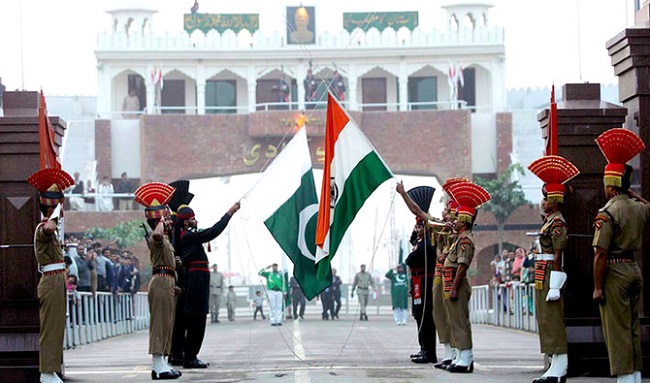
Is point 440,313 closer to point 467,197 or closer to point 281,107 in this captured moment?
point 467,197

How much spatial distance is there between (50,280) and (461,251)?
14.8 feet

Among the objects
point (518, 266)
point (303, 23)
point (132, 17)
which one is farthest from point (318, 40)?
point (518, 266)

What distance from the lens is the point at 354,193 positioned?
17188 millimetres

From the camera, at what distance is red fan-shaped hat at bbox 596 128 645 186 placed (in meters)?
13.4

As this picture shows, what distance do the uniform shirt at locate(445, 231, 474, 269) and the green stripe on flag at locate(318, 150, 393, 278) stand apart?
46.7 inches

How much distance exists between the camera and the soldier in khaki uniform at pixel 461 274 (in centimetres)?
1627

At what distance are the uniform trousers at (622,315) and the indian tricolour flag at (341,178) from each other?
14.2 ft

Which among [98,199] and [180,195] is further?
[98,199]

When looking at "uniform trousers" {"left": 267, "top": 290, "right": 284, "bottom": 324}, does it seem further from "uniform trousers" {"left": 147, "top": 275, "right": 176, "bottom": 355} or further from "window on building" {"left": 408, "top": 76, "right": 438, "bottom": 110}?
"window on building" {"left": 408, "top": 76, "right": 438, "bottom": 110}

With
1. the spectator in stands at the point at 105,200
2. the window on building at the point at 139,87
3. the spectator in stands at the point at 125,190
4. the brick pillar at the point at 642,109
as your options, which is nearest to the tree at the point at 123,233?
the spectator in stands at the point at 105,200

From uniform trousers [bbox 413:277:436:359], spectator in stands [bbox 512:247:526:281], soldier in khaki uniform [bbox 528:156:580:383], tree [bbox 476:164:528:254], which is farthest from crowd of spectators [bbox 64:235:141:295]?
tree [bbox 476:164:528:254]

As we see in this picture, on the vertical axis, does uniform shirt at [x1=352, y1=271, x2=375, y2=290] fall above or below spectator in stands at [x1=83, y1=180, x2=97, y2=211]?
below

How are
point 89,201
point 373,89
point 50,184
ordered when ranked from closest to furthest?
point 50,184
point 89,201
point 373,89

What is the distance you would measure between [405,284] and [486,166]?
34.6m
